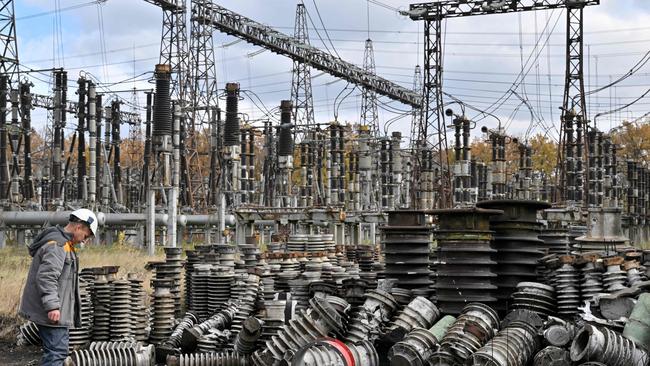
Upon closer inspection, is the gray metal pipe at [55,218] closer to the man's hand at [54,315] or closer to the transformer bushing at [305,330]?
the transformer bushing at [305,330]

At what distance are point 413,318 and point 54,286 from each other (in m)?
3.21

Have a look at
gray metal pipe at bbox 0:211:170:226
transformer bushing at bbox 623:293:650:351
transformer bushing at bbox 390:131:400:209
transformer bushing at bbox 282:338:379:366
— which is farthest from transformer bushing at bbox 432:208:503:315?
transformer bushing at bbox 390:131:400:209

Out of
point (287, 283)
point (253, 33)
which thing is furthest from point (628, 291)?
point (253, 33)

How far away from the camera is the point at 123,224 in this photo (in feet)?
72.2

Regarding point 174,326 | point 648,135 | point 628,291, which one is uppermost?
point 648,135

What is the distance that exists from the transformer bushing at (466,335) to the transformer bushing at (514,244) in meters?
1.07

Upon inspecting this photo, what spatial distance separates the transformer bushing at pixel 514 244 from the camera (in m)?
Answer: 8.49

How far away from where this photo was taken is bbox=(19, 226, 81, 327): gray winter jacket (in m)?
6.16

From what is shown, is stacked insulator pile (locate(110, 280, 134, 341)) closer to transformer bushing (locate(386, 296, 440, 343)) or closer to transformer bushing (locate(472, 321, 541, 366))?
transformer bushing (locate(386, 296, 440, 343))

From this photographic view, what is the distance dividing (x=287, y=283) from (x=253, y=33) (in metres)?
25.8

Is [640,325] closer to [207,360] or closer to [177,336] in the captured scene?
[207,360]

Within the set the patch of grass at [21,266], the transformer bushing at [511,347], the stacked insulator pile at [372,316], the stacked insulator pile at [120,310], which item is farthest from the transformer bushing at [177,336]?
the transformer bushing at [511,347]

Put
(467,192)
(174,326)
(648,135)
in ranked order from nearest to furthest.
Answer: (174,326), (467,192), (648,135)

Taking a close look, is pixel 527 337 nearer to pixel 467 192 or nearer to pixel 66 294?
pixel 66 294
